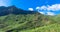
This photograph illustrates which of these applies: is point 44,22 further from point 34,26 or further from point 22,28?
point 22,28

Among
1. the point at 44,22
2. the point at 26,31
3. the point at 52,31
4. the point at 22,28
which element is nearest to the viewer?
the point at 52,31

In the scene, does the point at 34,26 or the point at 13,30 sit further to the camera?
the point at 34,26

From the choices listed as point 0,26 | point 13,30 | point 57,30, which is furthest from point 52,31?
point 0,26

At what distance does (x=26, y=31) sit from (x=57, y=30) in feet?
99.3

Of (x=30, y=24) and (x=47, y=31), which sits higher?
(x=30, y=24)

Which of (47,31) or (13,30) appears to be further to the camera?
(13,30)

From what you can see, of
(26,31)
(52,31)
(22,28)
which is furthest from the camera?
(22,28)

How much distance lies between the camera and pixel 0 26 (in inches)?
7785

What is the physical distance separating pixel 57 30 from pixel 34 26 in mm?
37995

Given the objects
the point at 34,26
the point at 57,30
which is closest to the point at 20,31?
the point at 34,26

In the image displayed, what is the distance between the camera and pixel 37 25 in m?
185

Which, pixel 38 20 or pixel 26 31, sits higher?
pixel 38 20

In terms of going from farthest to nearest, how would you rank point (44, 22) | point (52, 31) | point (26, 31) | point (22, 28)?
point (44, 22) < point (22, 28) < point (26, 31) < point (52, 31)

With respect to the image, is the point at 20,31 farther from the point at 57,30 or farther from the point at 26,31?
the point at 57,30
